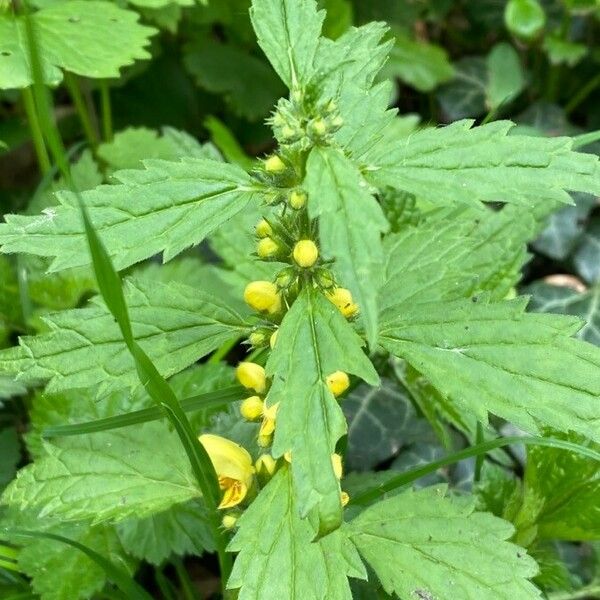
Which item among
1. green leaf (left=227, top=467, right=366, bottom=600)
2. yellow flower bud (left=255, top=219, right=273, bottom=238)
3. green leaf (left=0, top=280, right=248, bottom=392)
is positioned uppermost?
yellow flower bud (left=255, top=219, right=273, bottom=238)

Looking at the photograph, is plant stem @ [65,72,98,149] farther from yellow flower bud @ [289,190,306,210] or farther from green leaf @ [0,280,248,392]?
yellow flower bud @ [289,190,306,210]

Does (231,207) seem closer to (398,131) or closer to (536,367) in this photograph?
(536,367)

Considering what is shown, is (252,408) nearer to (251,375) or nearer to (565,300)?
(251,375)

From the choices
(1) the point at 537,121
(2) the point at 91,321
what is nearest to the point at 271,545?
(2) the point at 91,321

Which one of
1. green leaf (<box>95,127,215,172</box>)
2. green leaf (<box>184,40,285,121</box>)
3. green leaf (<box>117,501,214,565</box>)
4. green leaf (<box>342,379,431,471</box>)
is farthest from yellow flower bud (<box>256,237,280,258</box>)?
green leaf (<box>184,40,285,121</box>)

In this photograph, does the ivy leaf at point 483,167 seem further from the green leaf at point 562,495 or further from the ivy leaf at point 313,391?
the green leaf at point 562,495

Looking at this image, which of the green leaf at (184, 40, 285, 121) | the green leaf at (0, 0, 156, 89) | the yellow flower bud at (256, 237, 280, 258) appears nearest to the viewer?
the yellow flower bud at (256, 237, 280, 258)

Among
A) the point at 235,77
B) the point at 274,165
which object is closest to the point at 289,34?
the point at 274,165
